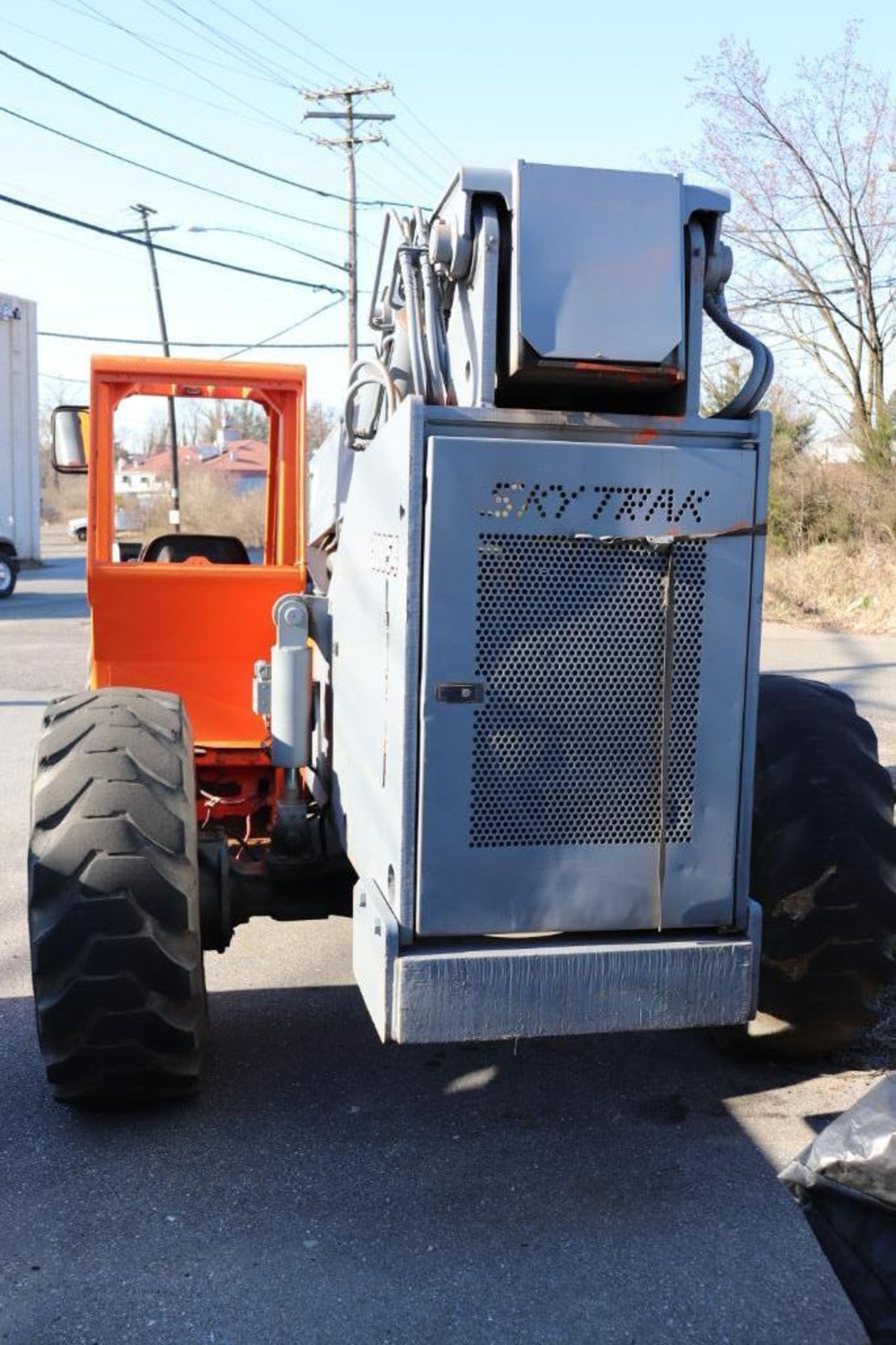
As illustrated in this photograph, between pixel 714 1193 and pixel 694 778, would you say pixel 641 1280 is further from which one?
pixel 694 778

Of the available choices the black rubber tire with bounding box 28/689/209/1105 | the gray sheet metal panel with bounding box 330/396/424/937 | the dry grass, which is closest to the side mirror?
the gray sheet metal panel with bounding box 330/396/424/937

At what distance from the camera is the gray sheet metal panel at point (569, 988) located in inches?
123

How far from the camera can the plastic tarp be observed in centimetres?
221

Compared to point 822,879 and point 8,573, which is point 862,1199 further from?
point 8,573

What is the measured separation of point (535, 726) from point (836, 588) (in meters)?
18.6

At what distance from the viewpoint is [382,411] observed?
13.1 feet

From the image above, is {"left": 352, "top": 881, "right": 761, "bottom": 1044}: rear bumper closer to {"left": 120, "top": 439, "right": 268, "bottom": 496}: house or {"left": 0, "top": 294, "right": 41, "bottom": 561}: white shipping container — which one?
{"left": 120, "top": 439, "right": 268, "bottom": 496}: house

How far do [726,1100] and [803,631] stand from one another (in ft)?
49.8

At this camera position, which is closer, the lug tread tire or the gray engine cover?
the gray engine cover

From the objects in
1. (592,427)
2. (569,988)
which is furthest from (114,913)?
(592,427)

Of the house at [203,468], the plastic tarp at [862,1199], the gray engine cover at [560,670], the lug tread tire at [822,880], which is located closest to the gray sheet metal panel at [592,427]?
the gray engine cover at [560,670]

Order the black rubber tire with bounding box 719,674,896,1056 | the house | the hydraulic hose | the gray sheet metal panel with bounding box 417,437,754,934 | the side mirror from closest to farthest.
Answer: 1. the gray sheet metal panel with bounding box 417,437,754,934
2. the hydraulic hose
3. the black rubber tire with bounding box 719,674,896,1056
4. the side mirror
5. the house

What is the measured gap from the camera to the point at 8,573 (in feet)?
78.8

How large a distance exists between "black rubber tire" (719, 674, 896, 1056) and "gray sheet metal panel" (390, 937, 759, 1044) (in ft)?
1.80
